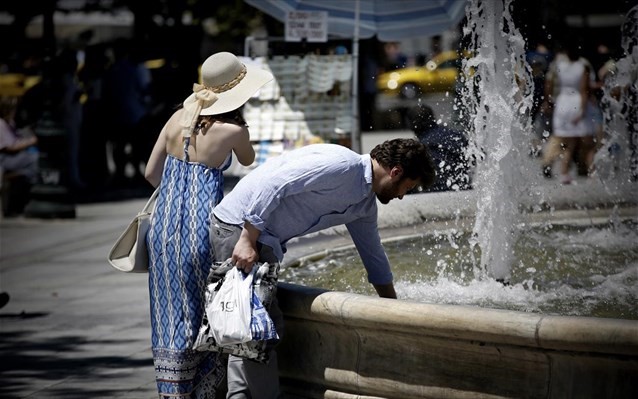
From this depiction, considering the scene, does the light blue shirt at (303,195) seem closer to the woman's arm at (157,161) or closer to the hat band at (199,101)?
the hat band at (199,101)

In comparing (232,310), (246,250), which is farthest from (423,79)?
(232,310)

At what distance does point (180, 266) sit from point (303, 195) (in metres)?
0.65

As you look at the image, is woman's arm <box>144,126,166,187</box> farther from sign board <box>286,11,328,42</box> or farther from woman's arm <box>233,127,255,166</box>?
sign board <box>286,11,328,42</box>

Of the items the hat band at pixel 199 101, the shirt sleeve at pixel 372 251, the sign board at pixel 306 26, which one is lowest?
the shirt sleeve at pixel 372 251

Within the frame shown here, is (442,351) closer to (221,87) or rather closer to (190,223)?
(190,223)

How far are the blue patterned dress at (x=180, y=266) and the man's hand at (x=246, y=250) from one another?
0.97 feet

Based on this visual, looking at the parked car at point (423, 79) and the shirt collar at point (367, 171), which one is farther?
the parked car at point (423, 79)

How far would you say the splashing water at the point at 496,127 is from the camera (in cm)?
675

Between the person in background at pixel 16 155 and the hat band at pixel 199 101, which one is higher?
the hat band at pixel 199 101

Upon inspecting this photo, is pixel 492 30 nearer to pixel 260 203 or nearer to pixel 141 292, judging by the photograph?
pixel 260 203

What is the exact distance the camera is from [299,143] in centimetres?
1162

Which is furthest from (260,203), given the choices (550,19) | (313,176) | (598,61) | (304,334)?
(550,19)

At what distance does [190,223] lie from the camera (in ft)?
15.9

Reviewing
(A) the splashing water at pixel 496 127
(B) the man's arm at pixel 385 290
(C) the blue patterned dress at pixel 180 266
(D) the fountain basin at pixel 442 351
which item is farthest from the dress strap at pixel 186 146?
(A) the splashing water at pixel 496 127
